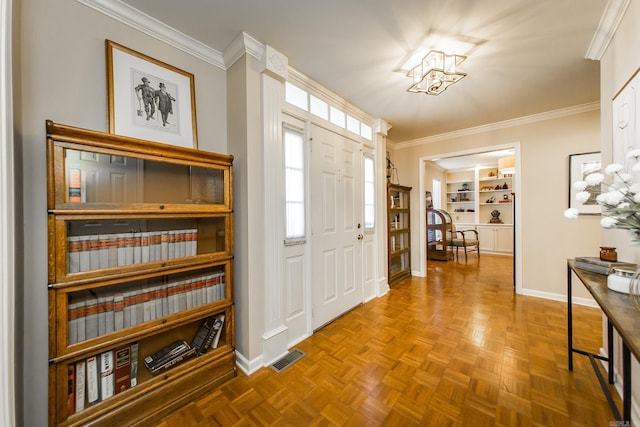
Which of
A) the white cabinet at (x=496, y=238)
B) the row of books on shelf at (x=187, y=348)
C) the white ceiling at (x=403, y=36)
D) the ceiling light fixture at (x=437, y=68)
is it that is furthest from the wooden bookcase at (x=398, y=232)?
the white cabinet at (x=496, y=238)

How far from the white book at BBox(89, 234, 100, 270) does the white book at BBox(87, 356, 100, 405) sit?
0.52 metres

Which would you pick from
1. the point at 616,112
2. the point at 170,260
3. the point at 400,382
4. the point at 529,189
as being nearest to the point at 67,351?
the point at 170,260

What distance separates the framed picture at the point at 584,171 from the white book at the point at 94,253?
4.79 m

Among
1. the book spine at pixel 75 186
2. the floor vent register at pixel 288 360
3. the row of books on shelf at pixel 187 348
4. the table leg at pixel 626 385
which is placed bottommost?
the floor vent register at pixel 288 360

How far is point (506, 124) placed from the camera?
3619mm

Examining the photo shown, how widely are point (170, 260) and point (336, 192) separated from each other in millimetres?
1782

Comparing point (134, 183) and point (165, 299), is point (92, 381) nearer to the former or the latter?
point (165, 299)

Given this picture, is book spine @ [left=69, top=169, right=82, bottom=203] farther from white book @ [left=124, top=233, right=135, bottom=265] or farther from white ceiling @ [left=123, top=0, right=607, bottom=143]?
white ceiling @ [left=123, top=0, right=607, bottom=143]

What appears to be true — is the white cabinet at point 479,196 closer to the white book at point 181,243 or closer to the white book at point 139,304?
the white book at point 181,243

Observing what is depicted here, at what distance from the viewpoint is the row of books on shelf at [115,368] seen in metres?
1.28

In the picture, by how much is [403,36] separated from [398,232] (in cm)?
297

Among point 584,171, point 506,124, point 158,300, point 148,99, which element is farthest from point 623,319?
point 506,124

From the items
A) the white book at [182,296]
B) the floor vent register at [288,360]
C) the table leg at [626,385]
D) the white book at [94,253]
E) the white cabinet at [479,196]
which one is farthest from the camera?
the white cabinet at [479,196]

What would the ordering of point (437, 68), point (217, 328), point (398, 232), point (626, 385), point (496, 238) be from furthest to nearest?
point (496, 238) < point (398, 232) < point (437, 68) < point (217, 328) < point (626, 385)
